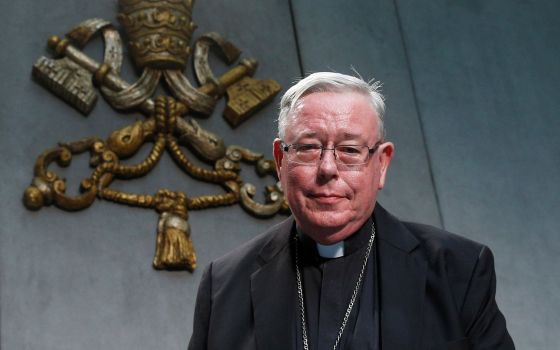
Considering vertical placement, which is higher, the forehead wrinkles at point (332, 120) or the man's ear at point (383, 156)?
the forehead wrinkles at point (332, 120)

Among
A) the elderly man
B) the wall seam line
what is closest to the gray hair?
the elderly man

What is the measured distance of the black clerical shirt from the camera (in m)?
2.00

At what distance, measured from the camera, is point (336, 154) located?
192 cm

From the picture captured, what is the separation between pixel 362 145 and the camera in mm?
1947

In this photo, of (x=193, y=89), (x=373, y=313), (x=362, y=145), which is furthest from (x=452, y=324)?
(x=193, y=89)

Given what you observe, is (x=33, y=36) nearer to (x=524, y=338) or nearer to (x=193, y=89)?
(x=193, y=89)

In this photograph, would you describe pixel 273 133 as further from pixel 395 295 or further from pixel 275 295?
pixel 395 295

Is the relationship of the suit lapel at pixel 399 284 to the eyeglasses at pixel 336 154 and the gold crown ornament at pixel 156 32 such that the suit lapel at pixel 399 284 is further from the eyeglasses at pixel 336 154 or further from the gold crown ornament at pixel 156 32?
the gold crown ornament at pixel 156 32

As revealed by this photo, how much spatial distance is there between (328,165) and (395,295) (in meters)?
0.31

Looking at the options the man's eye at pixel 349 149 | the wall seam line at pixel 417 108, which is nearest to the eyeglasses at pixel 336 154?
the man's eye at pixel 349 149

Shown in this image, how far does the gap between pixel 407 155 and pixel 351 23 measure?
1.84 ft

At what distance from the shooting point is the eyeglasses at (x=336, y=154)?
6.31 ft

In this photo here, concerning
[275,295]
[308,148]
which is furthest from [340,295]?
[308,148]

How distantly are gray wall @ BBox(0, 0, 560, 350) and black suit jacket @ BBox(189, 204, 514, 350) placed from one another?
82cm
